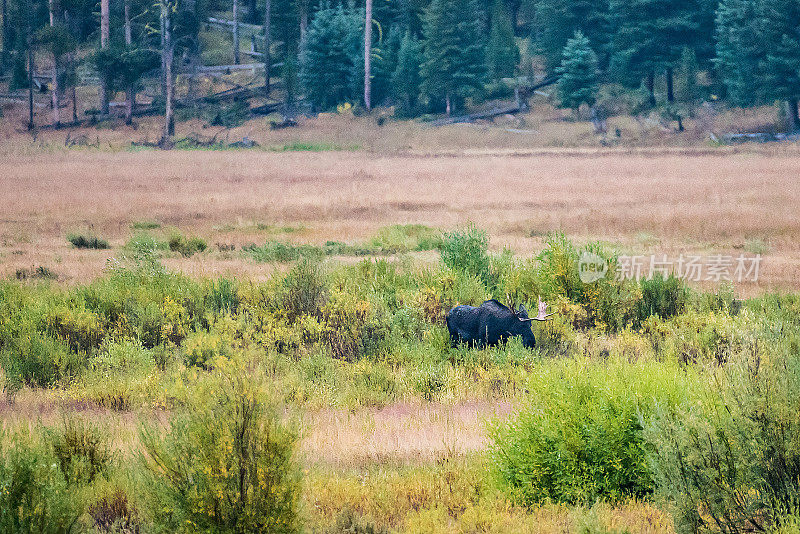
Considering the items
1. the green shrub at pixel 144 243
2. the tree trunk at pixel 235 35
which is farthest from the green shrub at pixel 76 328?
the tree trunk at pixel 235 35

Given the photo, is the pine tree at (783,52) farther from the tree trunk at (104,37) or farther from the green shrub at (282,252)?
the tree trunk at (104,37)

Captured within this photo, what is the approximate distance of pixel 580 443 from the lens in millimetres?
5715

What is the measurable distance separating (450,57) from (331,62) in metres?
8.58

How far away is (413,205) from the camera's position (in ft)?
85.0

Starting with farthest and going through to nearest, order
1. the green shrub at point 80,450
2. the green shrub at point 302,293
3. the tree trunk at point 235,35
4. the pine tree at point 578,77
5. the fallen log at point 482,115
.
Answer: the tree trunk at point 235,35
the fallen log at point 482,115
the pine tree at point 578,77
the green shrub at point 302,293
the green shrub at point 80,450

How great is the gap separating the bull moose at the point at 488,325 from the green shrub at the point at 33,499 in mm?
6595

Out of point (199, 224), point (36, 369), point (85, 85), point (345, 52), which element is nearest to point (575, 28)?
point (345, 52)

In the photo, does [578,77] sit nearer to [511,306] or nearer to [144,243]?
[144,243]

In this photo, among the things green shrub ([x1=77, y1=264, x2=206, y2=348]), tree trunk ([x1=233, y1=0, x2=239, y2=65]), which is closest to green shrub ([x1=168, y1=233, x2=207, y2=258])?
green shrub ([x1=77, y1=264, x2=206, y2=348])

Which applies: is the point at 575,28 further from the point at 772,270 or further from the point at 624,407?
the point at 624,407

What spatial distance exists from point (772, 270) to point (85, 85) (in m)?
60.9

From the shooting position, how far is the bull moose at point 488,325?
1076 cm

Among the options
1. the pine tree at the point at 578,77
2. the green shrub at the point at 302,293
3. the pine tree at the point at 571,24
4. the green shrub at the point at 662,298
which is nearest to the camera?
the green shrub at the point at 302,293

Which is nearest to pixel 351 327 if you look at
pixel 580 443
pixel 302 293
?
pixel 302 293
